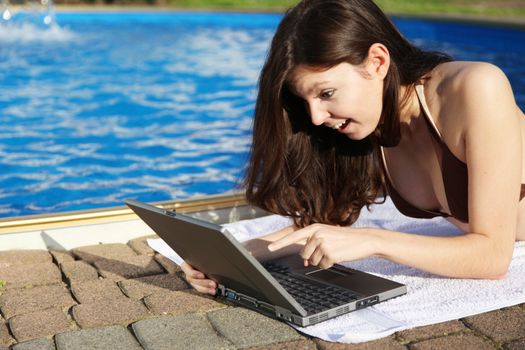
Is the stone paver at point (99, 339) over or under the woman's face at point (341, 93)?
under

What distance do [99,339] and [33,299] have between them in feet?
1.73

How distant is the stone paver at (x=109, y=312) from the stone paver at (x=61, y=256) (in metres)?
0.62

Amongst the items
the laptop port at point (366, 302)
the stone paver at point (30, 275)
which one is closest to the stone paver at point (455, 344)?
the laptop port at point (366, 302)

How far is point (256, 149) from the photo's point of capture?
291cm

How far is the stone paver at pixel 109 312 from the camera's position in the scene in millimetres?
2736

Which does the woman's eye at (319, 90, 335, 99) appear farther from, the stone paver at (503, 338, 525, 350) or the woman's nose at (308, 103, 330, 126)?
the stone paver at (503, 338, 525, 350)

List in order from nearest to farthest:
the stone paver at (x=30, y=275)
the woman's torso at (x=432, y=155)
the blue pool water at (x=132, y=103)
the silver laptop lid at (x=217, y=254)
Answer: the silver laptop lid at (x=217, y=254) < the woman's torso at (x=432, y=155) < the stone paver at (x=30, y=275) < the blue pool water at (x=132, y=103)

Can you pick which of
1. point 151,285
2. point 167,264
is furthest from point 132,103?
point 151,285

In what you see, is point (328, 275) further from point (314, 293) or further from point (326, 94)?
point (326, 94)

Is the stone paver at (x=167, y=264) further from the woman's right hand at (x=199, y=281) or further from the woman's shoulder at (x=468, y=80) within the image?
the woman's shoulder at (x=468, y=80)

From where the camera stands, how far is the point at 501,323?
2668 mm

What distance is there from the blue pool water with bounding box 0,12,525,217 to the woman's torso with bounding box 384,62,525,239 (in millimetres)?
2615

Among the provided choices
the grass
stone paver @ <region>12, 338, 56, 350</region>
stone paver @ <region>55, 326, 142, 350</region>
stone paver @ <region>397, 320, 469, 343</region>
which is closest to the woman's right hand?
stone paver @ <region>55, 326, 142, 350</region>

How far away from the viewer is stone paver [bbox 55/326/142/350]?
253cm
